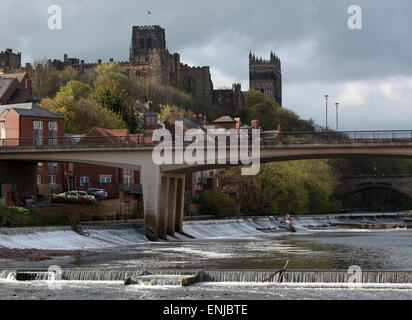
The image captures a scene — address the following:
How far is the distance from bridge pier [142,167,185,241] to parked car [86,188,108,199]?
34.6ft

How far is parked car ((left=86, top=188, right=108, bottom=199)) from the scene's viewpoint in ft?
275

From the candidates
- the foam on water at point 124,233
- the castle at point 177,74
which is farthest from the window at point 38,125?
the castle at point 177,74

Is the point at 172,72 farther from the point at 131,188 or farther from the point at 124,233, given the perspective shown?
the point at 124,233

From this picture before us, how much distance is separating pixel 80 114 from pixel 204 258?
64017 millimetres

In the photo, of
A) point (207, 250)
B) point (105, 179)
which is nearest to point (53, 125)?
point (105, 179)

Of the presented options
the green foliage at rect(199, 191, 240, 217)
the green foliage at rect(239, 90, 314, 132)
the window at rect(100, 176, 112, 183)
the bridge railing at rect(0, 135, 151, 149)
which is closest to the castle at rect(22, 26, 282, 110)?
the green foliage at rect(239, 90, 314, 132)

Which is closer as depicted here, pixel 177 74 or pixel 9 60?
pixel 9 60

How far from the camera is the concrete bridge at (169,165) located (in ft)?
213

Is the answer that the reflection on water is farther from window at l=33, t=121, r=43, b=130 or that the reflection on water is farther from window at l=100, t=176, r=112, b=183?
window at l=33, t=121, r=43, b=130

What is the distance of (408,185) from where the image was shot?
14688 centimetres

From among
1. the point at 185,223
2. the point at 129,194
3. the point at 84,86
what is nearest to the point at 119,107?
the point at 84,86

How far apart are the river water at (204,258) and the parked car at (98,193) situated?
395 inches

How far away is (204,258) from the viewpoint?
51.8 meters
